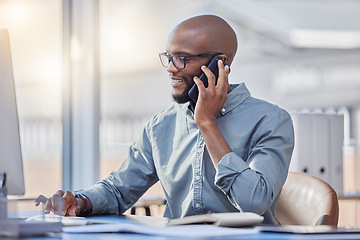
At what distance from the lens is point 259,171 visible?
1.28 metres

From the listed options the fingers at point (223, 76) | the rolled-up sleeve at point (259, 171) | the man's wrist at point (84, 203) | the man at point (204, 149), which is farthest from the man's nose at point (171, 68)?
the man's wrist at point (84, 203)

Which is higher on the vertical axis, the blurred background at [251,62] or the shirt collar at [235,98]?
the blurred background at [251,62]

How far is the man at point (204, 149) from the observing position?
1.28 meters

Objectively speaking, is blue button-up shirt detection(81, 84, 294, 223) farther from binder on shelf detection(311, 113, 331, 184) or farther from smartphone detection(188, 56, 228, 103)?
binder on shelf detection(311, 113, 331, 184)

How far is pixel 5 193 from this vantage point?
3.43 feet

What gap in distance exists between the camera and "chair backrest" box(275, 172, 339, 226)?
1421 millimetres

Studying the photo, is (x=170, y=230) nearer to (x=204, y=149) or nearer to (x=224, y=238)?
(x=224, y=238)

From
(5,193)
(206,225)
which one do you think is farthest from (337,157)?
(5,193)

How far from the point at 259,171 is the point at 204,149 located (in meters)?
0.20

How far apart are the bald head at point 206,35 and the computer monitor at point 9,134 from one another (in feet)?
1.71

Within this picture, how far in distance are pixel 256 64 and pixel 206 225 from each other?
14.6 m

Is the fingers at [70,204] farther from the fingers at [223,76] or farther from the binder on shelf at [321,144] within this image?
the binder on shelf at [321,144]

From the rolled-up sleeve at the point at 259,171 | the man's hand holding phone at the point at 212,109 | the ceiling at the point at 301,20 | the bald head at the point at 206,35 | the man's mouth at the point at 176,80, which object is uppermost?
the ceiling at the point at 301,20

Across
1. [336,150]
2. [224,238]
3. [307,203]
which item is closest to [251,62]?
[336,150]
